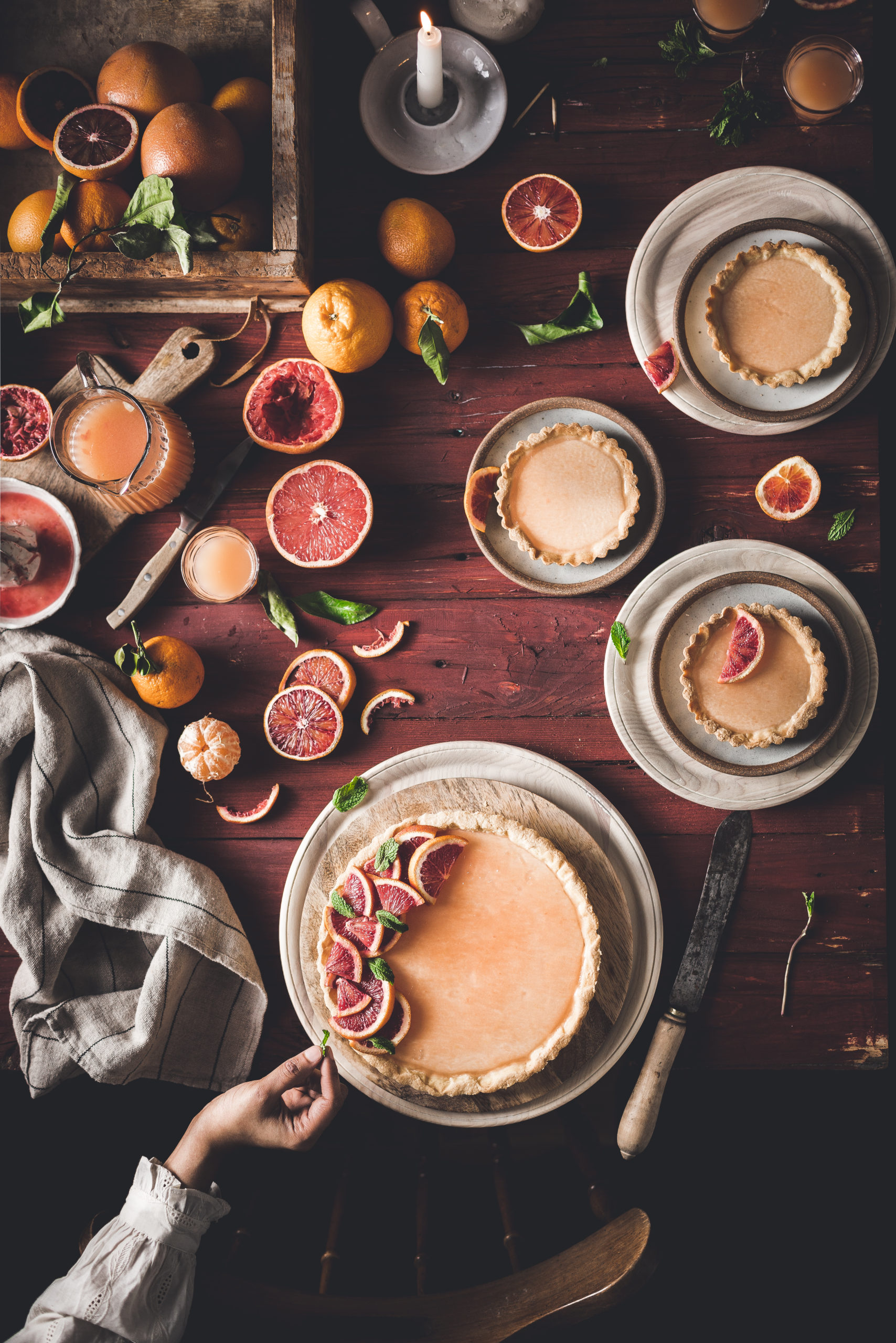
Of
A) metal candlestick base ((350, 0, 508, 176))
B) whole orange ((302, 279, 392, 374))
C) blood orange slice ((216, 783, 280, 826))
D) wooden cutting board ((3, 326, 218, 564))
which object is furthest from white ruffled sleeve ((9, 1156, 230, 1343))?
metal candlestick base ((350, 0, 508, 176))

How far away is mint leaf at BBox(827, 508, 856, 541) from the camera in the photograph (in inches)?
114

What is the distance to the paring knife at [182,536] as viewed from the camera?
A: 3008mm

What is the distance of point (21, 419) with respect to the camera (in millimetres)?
3029

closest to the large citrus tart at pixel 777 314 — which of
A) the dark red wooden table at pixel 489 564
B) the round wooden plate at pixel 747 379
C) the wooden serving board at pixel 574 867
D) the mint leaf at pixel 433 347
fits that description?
the round wooden plate at pixel 747 379

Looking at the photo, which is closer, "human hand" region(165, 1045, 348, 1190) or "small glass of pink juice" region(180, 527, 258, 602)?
"human hand" region(165, 1045, 348, 1190)

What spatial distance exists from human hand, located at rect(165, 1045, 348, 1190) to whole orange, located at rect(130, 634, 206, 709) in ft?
4.66

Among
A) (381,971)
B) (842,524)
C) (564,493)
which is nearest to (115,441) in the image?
(564,493)

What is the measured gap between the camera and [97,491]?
9.57 ft

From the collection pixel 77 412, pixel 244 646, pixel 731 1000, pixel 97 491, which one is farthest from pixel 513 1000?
pixel 77 412

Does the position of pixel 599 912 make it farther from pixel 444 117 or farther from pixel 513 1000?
pixel 444 117

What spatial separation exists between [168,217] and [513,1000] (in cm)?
299

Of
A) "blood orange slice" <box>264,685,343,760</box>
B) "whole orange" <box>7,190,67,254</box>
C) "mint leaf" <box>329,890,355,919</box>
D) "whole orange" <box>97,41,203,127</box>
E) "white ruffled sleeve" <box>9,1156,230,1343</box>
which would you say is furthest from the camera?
A: "blood orange slice" <box>264,685,343,760</box>

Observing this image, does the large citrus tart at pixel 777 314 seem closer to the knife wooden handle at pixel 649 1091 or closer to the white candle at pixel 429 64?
the white candle at pixel 429 64

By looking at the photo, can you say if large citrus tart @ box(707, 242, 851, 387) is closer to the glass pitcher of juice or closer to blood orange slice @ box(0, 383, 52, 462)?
the glass pitcher of juice
